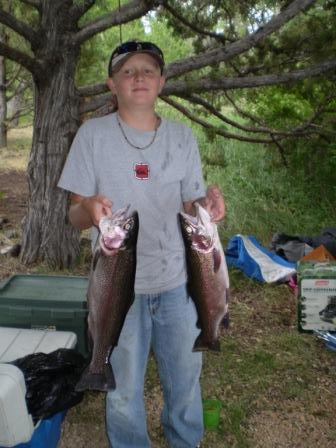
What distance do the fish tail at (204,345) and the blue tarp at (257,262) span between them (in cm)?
324

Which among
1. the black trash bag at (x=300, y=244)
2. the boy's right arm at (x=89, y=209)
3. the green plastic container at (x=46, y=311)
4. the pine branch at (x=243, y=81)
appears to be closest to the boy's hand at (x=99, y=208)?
the boy's right arm at (x=89, y=209)

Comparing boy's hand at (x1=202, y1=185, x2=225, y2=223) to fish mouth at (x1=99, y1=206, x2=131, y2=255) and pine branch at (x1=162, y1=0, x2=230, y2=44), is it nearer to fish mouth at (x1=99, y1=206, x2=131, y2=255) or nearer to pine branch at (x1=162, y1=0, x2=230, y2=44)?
fish mouth at (x1=99, y1=206, x2=131, y2=255)

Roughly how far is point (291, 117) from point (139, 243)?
6828mm

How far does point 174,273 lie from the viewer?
2.59 meters

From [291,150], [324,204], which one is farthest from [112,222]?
[324,204]

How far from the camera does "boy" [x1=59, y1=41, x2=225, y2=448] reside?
2.43 m

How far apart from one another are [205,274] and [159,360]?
648 mm

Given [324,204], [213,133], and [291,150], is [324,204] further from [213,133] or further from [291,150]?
[213,133]

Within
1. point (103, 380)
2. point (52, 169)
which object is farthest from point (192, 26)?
point (103, 380)

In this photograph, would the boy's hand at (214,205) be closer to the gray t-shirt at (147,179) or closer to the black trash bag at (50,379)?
the gray t-shirt at (147,179)

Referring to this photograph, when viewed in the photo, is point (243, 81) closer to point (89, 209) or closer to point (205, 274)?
point (205, 274)

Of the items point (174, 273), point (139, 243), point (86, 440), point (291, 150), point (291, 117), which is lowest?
point (86, 440)

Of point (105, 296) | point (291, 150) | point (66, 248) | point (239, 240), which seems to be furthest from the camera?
point (291, 150)

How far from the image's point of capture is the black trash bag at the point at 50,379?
114 inches
